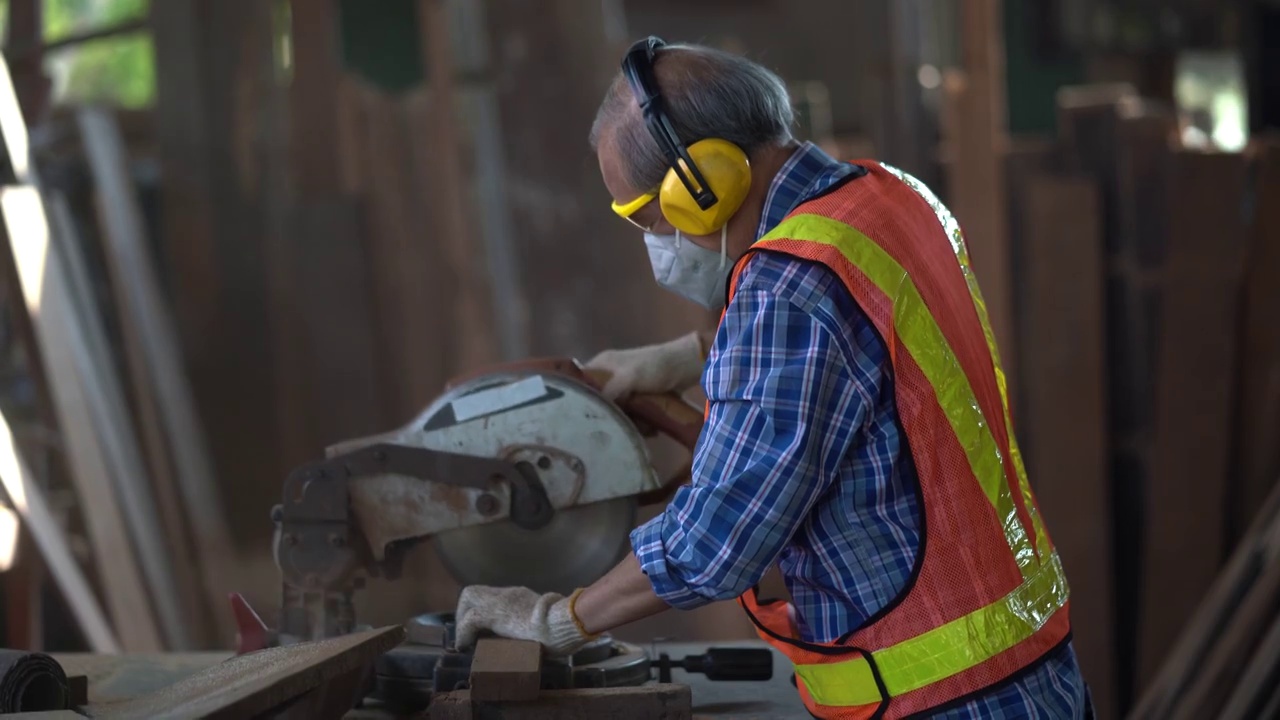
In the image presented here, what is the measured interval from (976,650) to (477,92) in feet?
11.2

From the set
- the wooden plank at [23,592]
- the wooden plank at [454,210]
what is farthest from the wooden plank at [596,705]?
the wooden plank at [454,210]

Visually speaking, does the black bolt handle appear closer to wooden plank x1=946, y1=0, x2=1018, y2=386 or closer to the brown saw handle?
the brown saw handle

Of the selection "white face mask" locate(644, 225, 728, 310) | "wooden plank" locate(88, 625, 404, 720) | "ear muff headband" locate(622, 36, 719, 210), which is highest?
"ear muff headband" locate(622, 36, 719, 210)

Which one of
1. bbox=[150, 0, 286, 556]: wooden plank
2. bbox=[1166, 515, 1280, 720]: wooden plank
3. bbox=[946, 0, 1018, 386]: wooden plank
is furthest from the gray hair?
bbox=[150, 0, 286, 556]: wooden plank

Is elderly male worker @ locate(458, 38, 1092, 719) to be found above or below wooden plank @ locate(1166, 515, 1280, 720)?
above

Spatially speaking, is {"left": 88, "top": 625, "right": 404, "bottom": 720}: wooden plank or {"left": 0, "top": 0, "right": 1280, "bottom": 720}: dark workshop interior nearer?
{"left": 88, "top": 625, "right": 404, "bottom": 720}: wooden plank

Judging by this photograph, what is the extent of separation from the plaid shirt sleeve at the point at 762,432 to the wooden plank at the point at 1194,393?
290cm

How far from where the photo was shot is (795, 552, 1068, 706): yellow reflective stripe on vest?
5.23 feet

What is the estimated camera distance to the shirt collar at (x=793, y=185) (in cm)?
169

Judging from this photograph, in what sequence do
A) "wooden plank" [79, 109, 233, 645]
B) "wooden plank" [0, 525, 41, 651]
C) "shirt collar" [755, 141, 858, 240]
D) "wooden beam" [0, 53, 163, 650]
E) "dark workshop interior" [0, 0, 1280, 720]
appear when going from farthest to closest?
1. "wooden plank" [79, 109, 233, 645]
2. "dark workshop interior" [0, 0, 1280, 720]
3. "wooden beam" [0, 53, 163, 650]
4. "wooden plank" [0, 525, 41, 651]
5. "shirt collar" [755, 141, 858, 240]

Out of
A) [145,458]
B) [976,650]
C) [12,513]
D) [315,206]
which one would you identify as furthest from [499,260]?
[976,650]

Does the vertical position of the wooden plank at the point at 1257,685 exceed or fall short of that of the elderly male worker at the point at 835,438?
it falls short

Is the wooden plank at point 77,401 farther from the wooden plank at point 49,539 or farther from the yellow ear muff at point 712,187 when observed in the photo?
the yellow ear muff at point 712,187

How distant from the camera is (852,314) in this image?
5.10 ft
